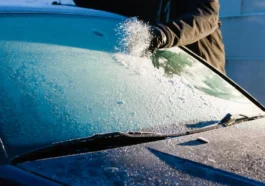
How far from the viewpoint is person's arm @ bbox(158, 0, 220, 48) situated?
113 inches

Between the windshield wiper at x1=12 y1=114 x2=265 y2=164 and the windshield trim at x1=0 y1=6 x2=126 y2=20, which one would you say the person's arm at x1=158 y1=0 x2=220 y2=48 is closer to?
the windshield trim at x1=0 y1=6 x2=126 y2=20

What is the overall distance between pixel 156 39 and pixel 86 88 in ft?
2.18

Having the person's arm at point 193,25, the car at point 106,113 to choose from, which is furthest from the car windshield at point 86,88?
the person's arm at point 193,25

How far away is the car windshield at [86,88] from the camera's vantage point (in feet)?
6.42

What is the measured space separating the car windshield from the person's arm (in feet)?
0.35

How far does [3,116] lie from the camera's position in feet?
6.23

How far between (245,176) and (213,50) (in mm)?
1979

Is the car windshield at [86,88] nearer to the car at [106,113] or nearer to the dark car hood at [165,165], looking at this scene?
the car at [106,113]

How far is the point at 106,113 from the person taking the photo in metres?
2.12

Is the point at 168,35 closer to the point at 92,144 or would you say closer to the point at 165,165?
the point at 92,144

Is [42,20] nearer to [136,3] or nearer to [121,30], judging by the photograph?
[121,30]

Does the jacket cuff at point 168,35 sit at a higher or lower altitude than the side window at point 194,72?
higher

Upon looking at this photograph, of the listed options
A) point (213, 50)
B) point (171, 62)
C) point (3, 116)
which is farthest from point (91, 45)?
point (213, 50)

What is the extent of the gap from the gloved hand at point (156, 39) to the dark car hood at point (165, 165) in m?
0.79
